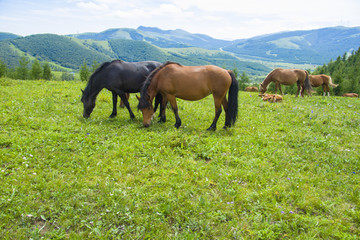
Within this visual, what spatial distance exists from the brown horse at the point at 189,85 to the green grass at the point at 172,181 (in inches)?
46.5

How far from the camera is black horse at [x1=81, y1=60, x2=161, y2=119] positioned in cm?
1046

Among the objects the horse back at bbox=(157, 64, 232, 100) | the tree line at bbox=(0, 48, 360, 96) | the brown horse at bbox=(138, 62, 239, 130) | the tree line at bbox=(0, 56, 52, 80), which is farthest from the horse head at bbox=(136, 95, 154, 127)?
the tree line at bbox=(0, 56, 52, 80)

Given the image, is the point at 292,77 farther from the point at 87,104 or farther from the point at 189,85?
the point at 87,104

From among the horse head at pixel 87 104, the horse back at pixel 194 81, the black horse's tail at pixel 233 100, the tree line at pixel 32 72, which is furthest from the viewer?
the tree line at pixel 32 72

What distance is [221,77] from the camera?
9.08m

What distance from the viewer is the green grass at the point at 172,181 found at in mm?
4051

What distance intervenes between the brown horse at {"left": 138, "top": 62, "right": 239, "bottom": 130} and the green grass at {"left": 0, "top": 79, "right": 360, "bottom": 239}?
1182 mm

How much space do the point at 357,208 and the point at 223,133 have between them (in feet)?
16.8

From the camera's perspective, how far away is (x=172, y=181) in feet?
17.9

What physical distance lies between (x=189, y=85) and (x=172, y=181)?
5.00 meters

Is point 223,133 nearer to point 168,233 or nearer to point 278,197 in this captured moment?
point 278,197

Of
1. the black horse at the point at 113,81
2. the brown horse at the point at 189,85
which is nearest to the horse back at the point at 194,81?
the brown horse at the point at 189,85

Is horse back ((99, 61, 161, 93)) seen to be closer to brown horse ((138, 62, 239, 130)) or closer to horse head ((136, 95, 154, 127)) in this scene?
brown horse ((138, 62, 239, 130))

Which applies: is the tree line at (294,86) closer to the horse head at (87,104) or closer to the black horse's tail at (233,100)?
the horse head at (87,104)
